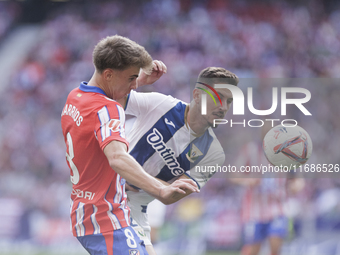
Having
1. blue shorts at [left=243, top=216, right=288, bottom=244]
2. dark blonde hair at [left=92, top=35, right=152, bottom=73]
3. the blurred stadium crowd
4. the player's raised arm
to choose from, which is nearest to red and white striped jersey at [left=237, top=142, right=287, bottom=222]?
blue shorts at [left=243, top=216, right=288, bottom=244]

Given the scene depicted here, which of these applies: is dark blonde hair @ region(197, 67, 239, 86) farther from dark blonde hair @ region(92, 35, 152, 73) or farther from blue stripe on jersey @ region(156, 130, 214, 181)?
dark blonde hair @ region(92, 35, 152, 73)

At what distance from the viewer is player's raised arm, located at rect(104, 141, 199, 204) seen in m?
1.87

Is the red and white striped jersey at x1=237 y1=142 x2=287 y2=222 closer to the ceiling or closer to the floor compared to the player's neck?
closer to the floor

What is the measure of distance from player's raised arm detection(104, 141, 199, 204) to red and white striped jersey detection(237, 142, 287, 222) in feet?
13.2

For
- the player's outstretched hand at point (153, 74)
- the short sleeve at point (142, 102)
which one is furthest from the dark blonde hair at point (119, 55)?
the short sleeve at point (142, 102)

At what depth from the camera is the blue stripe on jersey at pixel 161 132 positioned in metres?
3.27

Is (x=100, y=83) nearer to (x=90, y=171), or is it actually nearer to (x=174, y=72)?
(x=90, y=171)

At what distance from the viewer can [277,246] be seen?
579 centimetres

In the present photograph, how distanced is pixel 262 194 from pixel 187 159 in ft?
10.2

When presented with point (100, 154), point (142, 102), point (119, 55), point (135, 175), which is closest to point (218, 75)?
point (142, 102)

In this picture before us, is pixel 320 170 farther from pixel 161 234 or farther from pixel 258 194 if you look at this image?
pixel 161 234

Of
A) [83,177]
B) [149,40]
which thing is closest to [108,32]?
[149,40]

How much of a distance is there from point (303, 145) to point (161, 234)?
4.00 meters

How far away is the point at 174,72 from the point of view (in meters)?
10.9
